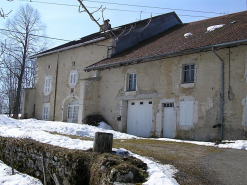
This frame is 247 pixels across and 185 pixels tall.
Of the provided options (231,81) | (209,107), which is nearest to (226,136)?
(209,107)

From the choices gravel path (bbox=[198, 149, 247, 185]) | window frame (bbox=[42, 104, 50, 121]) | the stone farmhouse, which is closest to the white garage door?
the stone farmhouse

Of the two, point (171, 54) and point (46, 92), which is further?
point (46, 92)

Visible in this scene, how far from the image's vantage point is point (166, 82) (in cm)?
1402

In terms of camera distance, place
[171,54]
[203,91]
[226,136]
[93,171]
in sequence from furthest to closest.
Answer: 1. [171,54]
2. [203,91]
3. [226,136]
4. [93,171]

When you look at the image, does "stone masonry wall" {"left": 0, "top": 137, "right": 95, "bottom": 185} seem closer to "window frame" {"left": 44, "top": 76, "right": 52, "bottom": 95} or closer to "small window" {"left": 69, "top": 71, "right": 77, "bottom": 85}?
"small window" {"left": 69, "top": 71, "right": 77, "bottom": 85}

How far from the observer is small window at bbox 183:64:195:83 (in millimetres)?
13320

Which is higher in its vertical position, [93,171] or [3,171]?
[93,171]

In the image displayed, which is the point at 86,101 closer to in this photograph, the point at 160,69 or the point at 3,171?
the point at 160,69

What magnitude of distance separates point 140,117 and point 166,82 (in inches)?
95.8

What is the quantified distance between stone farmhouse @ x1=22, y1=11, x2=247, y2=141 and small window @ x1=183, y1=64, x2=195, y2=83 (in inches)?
A: 1.8

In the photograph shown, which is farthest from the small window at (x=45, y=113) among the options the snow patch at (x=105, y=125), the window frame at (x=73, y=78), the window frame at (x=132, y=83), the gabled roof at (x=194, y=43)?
the window frame at (x=132, y=83)

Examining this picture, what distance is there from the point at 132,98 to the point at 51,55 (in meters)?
10.5

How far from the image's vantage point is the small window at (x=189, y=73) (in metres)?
13.3

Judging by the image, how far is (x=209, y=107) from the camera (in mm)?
12312
